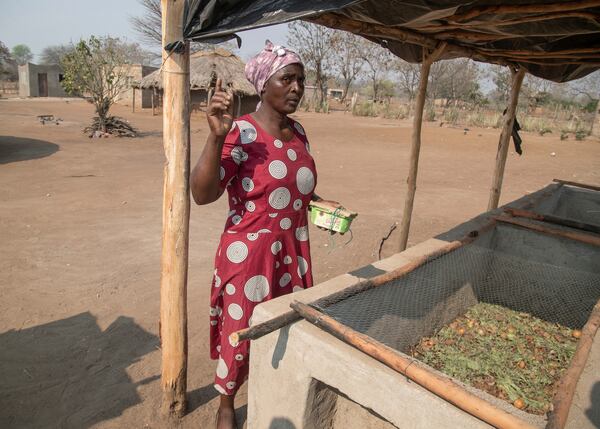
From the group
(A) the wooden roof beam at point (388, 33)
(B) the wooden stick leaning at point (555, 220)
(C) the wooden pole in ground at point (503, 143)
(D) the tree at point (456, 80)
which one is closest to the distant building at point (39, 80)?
(D) the tree at point (456, 80)

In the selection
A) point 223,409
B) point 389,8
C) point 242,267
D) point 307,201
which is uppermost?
point 389,8

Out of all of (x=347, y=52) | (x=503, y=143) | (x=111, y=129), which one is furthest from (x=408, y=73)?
(x=503, y=143)

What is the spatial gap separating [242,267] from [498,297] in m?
2.76

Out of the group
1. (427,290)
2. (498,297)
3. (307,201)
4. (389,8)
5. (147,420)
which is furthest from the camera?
(498,297)

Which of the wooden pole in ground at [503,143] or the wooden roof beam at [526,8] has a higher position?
the wooden roof beam at [526,8]

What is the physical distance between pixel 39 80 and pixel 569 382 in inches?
1523

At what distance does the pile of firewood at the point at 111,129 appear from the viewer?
43.9 ft

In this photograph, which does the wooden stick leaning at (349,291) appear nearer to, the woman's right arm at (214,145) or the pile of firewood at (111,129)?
the woman's right arm at (214,145)

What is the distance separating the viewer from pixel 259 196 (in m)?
1.95

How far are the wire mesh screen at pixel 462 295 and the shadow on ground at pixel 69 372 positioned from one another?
147 centimetres

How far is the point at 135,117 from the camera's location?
20.2m

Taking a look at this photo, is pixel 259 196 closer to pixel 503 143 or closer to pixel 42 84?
pixel 503 143

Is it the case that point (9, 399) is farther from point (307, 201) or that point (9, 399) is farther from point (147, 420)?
point (307, 201)

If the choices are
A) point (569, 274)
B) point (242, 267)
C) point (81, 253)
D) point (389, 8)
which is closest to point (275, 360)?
point (242, 267)
